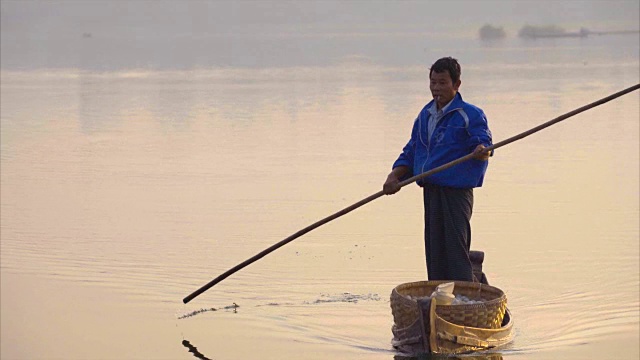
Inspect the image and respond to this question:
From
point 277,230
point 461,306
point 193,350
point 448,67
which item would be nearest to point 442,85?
point 448,67

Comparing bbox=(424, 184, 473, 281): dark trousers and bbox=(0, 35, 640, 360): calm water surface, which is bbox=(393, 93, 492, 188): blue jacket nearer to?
bbox=(424, 184, 473, 281): dark trousers

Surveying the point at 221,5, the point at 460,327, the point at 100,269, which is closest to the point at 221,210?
the point at 100,269

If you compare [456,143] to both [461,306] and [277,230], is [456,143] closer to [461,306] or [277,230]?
[461,306]

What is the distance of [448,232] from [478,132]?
1.76 ft

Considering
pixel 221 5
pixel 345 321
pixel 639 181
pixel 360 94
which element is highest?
pixel 221 5

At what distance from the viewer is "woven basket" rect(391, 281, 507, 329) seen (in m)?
6.63

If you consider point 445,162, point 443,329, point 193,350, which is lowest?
point 193,350

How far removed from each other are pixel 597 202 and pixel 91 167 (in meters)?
4.59

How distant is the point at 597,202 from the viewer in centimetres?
1088

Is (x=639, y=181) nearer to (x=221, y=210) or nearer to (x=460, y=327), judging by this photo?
(x=221, y=210)

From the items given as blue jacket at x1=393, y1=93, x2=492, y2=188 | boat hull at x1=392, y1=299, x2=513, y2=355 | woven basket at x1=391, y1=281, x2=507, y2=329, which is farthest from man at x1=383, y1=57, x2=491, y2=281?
boat hull at x1=392, y1=299, x2=513, y2=355

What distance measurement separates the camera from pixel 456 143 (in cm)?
682

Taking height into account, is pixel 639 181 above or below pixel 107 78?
below

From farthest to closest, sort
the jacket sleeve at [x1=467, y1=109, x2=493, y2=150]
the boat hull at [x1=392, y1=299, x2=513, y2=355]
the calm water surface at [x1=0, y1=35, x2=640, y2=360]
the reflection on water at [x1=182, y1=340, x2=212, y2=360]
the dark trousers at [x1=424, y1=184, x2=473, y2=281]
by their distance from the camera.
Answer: the calm water surface at [x1=0, y1=35, x2=640, y2=360]
the reflection on water at [x1=182, y1=340, x2=212, y2=360]
the dark trousers at [x1=424, y1=184, x2=473, y2=281]
the jacket sleeve at [x1=467, y1=109, x2=493, y2=150]
the boat hull at [x1=392, y1=299, x2=513, y2=355]
